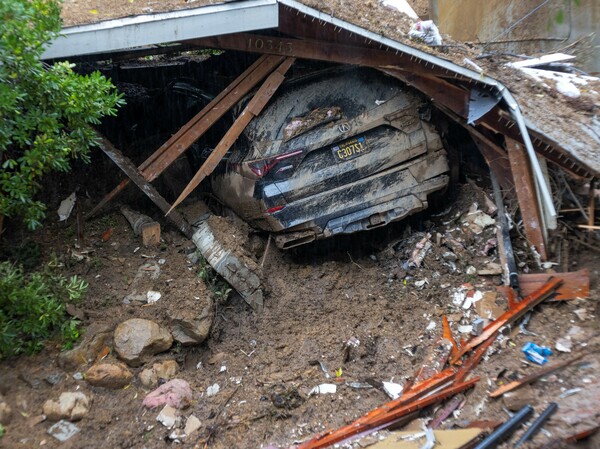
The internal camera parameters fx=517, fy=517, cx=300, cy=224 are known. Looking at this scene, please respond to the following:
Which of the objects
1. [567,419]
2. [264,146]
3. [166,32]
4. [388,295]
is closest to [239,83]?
[264,146]

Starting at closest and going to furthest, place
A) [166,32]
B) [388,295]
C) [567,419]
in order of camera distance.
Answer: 1. [567,419]
2. [166,32]
3. [388,295]

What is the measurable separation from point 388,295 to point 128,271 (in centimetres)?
290

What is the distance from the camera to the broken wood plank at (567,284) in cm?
453

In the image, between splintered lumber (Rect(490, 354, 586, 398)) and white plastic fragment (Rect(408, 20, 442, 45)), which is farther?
white plastic fragment (Rect(408, 20, 442, 45))

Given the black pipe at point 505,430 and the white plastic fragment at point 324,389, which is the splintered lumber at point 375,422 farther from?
the black pipe at point 505,430

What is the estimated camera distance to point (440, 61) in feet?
16.4

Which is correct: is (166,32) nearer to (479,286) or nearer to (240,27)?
(240,27)

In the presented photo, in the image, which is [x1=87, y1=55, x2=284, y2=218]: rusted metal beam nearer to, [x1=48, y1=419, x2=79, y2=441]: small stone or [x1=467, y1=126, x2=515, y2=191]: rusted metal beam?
[x1=467, y1=126, x2=515, y2=191]: rusted metal beam

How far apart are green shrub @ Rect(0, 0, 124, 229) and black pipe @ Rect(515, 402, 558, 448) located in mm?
4098

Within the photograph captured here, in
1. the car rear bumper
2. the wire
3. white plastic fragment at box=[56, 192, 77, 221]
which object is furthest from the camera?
the wire

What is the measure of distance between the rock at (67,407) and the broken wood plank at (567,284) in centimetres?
406

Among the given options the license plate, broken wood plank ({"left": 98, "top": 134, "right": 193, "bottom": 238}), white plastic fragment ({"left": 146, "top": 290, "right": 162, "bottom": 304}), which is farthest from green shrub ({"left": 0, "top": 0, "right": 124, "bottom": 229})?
the license plate

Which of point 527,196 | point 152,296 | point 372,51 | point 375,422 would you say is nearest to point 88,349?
point 152,296

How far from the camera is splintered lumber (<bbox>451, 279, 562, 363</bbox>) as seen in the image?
4582 millimetres
